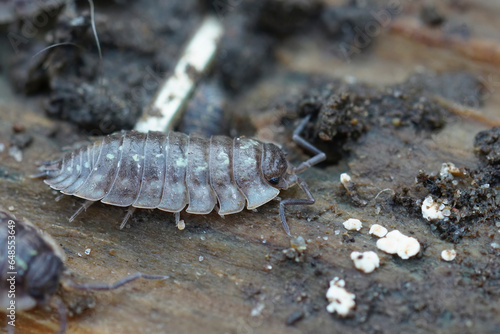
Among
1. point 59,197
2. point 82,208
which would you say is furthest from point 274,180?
point 59,197

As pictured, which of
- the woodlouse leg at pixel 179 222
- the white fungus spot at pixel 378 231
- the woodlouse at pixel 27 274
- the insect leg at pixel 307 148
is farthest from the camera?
the insect leg at pixel 307 148

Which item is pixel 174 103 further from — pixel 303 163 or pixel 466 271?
pixel 466 271

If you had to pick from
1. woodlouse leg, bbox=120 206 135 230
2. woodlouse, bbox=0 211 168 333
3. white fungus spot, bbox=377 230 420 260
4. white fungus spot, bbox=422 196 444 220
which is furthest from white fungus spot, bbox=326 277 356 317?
woodlouse leg, bbox=120 206 135 230

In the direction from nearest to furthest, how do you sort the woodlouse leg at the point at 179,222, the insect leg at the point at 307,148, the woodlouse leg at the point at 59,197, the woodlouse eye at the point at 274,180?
1. the woodlouse leg at the point at 179,222
2. the woodlouse eye at the point at 274,180
3. the woodlouse leg at the point at 59,197
4. the insect leg at the point at 307,148

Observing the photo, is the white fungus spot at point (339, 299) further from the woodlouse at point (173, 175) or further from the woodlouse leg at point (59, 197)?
the woodlouse leg at point (59, 197)

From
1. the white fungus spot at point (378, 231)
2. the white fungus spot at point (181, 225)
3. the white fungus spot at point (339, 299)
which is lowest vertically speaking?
the white fungus spot at point (181, 225)

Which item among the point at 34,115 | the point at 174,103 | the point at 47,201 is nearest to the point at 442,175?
the point at 174,103

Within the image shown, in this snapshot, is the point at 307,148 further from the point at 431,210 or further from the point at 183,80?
the point at 183,80

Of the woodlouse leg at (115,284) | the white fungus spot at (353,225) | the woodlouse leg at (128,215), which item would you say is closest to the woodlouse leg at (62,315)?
the woodlouse leg at (115,284)
